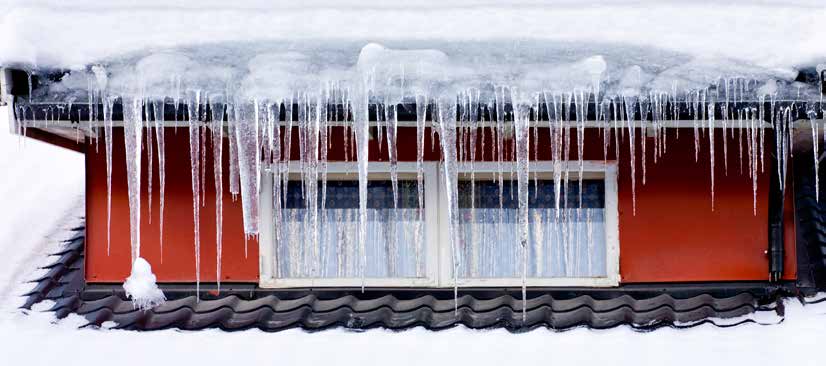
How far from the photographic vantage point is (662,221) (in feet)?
15.5

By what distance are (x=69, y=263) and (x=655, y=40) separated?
13.2 ft

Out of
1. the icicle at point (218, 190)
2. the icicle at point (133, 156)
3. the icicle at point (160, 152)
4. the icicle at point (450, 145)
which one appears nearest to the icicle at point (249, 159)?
the icicle at point (218, 190)

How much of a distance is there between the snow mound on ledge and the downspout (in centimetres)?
377

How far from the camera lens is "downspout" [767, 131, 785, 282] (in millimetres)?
4602

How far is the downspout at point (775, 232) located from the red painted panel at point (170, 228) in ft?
10.6

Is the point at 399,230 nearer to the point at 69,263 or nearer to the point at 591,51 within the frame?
the point at 591,51

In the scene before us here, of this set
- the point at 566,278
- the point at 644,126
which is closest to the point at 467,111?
the point at 644,126

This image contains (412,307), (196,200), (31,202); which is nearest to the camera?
(412,307)

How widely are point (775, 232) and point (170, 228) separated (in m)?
3.83

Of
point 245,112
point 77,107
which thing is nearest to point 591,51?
point 245,112

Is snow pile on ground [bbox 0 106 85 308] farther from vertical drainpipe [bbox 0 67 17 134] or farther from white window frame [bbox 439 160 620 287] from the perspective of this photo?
white window frame [bbox 439 160 620 287]

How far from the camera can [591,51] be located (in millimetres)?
3594

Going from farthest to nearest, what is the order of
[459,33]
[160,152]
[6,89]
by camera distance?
[160,152] < [6,89] < [459,33]

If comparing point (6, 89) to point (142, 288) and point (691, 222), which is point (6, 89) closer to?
point (142, 288)
